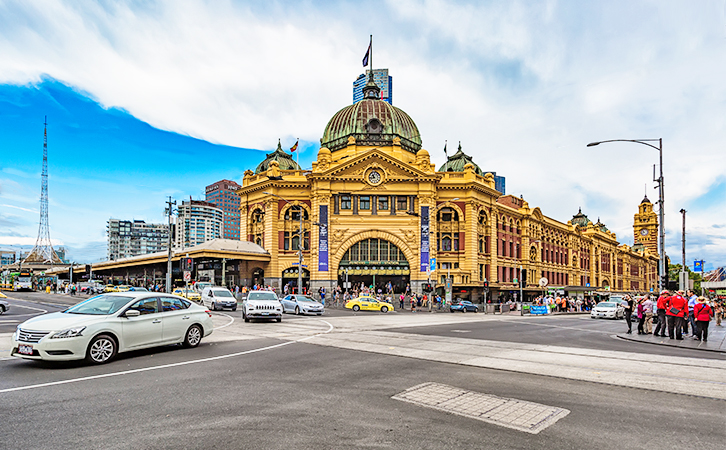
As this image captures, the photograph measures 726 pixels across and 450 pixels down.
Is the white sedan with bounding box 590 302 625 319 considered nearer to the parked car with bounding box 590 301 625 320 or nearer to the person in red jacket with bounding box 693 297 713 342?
the parked car with bounding box 590 301 625 320

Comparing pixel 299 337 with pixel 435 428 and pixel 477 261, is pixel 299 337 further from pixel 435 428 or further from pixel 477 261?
pixel 477 261

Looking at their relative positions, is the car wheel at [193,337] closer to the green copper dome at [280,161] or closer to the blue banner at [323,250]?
the blue banner at [323,250]

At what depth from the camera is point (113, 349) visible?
1092 centimetres

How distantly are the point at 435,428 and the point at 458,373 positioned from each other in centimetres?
415

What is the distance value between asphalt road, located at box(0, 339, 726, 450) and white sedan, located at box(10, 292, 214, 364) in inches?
15.9

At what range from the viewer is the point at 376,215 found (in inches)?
2338

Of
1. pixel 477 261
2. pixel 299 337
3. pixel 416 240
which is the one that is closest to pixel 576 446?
pixel 299 337

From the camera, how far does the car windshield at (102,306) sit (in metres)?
11.2

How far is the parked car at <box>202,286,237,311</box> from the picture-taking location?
111 ft

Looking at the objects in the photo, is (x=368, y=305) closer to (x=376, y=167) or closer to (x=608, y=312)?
(x=608, y=312)

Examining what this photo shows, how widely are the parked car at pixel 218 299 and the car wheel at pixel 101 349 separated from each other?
23.4 metres

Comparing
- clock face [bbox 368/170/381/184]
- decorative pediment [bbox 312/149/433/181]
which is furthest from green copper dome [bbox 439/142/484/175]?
clock face [bbox 368/170/381/184]

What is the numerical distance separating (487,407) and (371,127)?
197 feet

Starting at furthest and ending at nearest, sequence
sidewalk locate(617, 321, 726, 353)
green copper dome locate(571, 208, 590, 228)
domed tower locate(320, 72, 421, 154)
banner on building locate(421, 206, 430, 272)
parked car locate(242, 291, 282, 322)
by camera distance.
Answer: green copper dome locate(571, 208, 590, 228) < domed tower locate(320, 72, 421, 154) < banner on building locate(421, 206, 430, 272) < parked car locate(242, 291, 282, 322) < sidewalk locate(617, 321, 726, 353)
